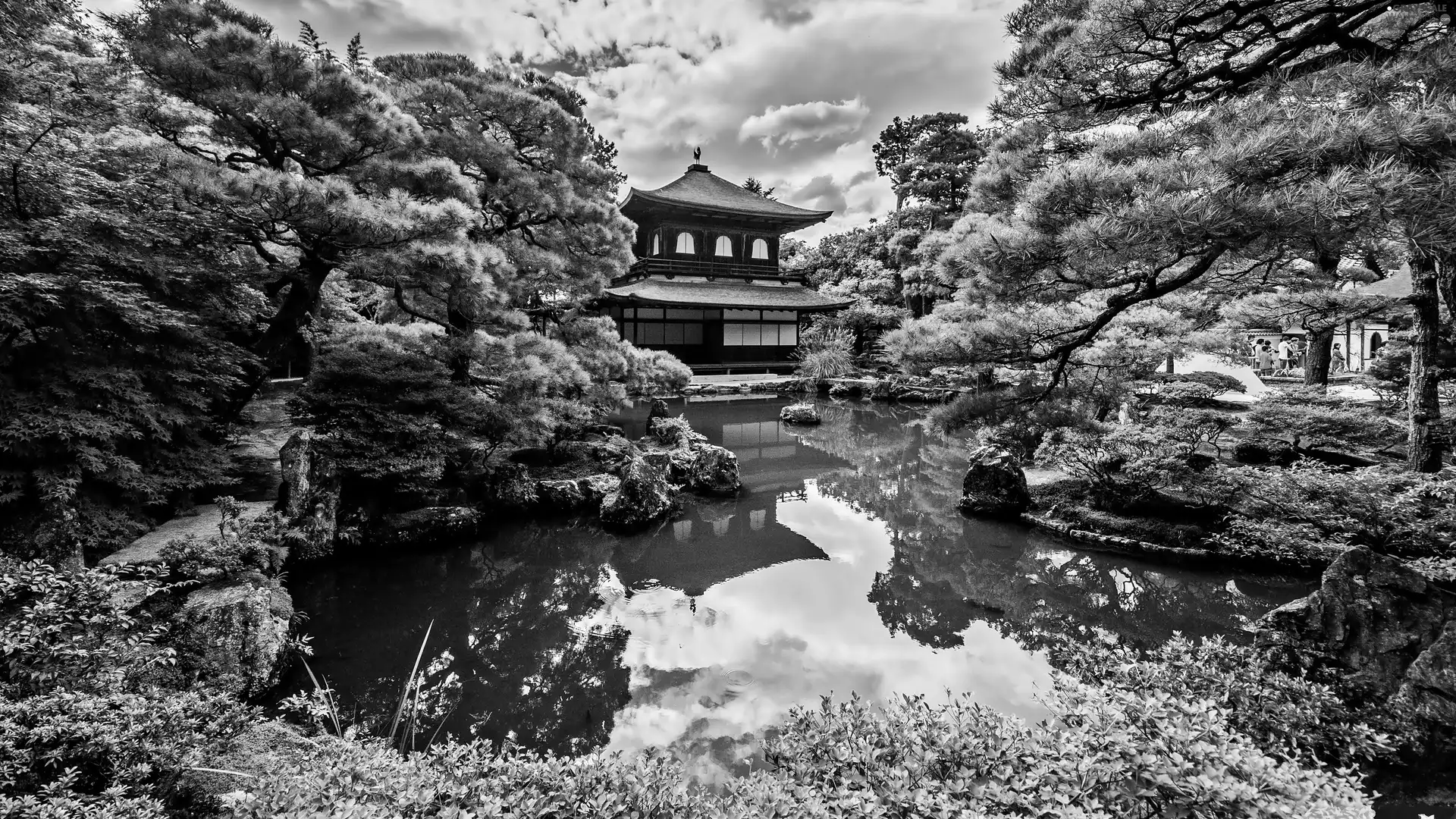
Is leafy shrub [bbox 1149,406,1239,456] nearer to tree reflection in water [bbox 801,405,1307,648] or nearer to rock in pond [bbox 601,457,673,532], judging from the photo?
tree reflection in water [bbox 801,405,1307,648]

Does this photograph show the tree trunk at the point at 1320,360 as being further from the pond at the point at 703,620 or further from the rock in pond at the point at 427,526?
the rock in pond at the point at 427,526

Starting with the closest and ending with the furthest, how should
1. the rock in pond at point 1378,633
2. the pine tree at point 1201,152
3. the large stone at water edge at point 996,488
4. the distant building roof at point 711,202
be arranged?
the pine tree at point 1201,152
the rock in pond at point 1378,633
the large stone at water edge at point 996,488
the distant building roof at point 711,202

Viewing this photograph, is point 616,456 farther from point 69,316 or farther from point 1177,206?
point 1177,206

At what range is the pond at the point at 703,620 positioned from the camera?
343 cm

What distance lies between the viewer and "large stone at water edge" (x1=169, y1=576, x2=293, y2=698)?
10.3ft

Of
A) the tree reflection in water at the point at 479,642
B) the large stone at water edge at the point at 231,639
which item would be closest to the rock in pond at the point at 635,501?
the tree reflection in water at the point at 479,642

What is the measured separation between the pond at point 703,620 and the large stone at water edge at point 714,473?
78cm

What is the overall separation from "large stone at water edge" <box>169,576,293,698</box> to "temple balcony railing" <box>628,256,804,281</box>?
16.4 m

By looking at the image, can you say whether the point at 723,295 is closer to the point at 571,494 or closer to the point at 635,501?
the point at 571,494

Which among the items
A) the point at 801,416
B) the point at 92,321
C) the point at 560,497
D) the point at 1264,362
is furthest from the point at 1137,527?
the point at 1264,362

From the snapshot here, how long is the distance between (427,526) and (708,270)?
1590 centimetres

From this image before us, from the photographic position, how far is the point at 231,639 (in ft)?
10.7

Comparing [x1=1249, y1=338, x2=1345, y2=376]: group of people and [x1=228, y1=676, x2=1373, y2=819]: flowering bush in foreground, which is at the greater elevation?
[x1=1249, y1=338, x2=1345, y2=376]: group of people

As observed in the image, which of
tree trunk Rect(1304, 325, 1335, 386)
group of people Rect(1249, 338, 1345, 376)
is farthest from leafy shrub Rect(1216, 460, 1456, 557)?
group of people Rect(1249, 338, 1345, 376)
